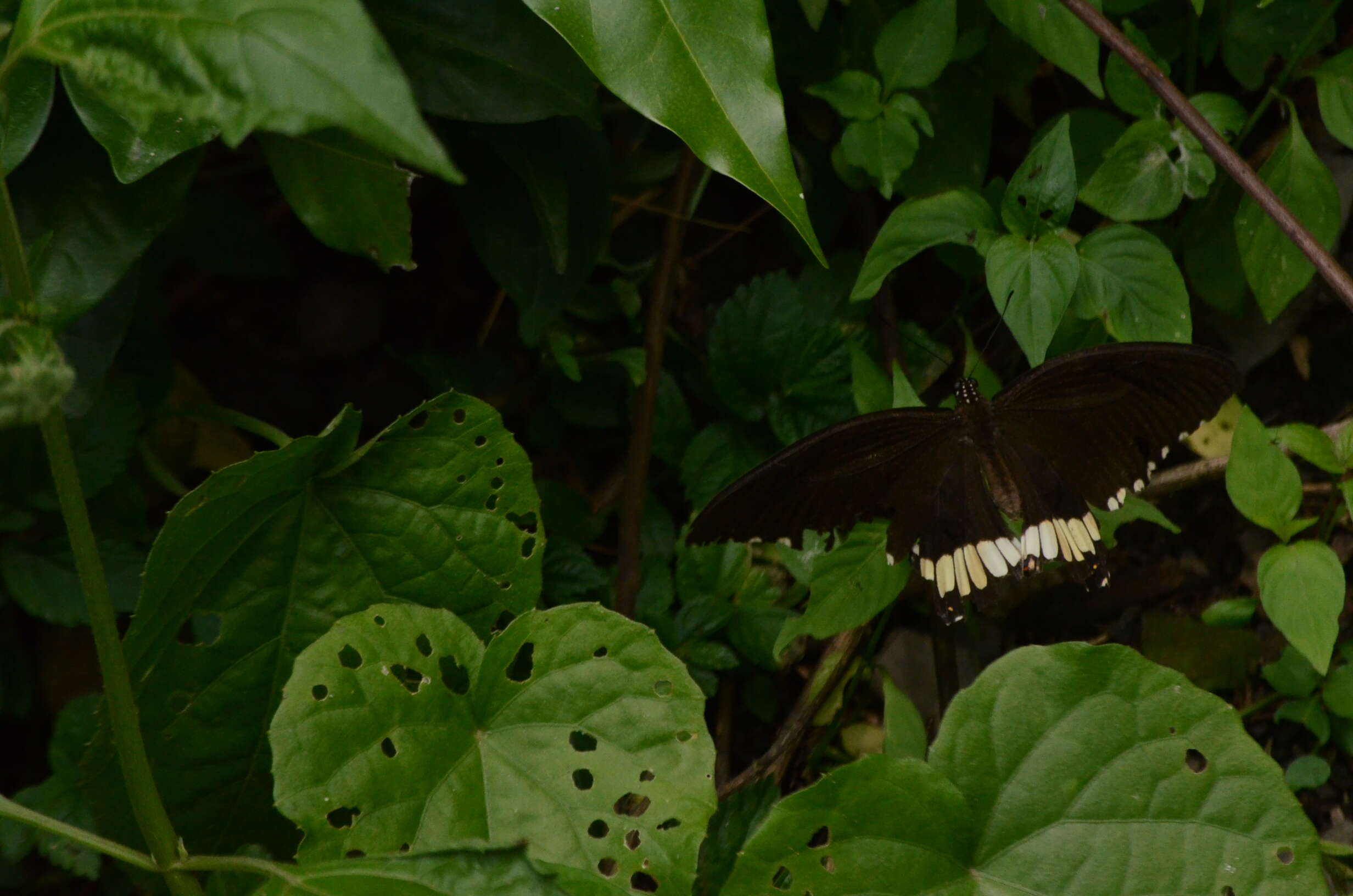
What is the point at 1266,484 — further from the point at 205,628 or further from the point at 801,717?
the point at 205,628

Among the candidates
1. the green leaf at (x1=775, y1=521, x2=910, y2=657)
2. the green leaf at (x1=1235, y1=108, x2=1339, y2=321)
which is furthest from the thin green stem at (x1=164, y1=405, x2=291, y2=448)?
the green leaf at (x1=1235, y1=108, x2=1339, y2=321)

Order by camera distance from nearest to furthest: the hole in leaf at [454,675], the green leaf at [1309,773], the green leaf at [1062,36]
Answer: the hole in leaf at [454,675] → the green leaf at [1062,36] → the green leaf at [1309,773]

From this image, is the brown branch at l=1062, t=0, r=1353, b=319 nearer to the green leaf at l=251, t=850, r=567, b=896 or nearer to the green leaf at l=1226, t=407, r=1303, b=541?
the green leaf at l=1226, t=407, r=1303, b=541

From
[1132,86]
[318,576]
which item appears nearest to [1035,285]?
[1132,86]

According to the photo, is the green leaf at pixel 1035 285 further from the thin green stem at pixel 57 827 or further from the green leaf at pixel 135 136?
the thin green stem at pixel 57 827

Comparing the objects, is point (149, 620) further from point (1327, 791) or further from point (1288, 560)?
point (1327, 791)

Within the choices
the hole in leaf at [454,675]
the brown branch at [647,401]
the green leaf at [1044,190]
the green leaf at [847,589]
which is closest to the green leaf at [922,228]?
the green leaf at [1044,190]
